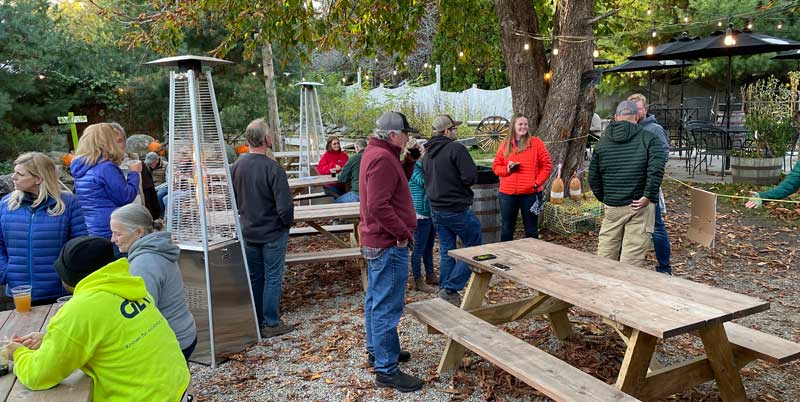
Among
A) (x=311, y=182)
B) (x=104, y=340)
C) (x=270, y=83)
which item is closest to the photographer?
(x=104, y=340)

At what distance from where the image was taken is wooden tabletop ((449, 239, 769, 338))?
285 cm

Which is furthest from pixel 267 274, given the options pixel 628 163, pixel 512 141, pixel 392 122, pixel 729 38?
pixel 729 38

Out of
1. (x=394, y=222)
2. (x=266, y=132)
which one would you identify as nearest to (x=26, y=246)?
(x=266, y=132)

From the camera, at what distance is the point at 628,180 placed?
4812 millimetres

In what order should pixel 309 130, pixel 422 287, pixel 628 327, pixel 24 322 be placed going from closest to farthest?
pixel 24 322
pixel 628 327
pixel 422 287
pixel 309 130

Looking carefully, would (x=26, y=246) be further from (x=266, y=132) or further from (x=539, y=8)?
(x=539, y=8)

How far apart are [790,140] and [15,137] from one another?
13410 millimetres

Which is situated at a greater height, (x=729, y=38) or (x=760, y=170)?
(x=729, y=38)

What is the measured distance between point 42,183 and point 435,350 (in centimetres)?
277

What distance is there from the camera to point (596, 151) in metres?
5.00

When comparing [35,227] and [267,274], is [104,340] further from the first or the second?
[267,274]

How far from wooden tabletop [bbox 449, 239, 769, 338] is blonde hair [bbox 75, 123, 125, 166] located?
252 centimetres

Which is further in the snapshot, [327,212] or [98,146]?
[327,212]

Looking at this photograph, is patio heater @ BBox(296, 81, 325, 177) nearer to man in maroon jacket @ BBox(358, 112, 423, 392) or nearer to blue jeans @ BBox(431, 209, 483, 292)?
blue jeans @ BBox(431, 209, 483, 292)
